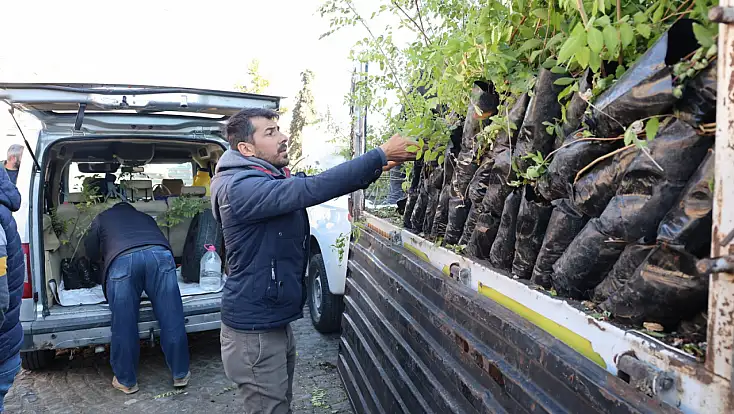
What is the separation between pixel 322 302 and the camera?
17.4ft

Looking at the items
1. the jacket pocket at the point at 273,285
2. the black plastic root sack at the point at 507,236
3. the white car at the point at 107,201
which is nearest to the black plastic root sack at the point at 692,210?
the black plastic root sack at the point at 507,236

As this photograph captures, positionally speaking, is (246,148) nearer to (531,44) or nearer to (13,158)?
(531,44)

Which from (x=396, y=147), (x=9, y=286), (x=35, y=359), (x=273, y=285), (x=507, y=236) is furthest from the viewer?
(x=35, y=359)

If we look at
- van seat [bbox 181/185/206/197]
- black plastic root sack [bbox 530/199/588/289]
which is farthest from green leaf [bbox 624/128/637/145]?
van seat [bbox 181/185/206/197]

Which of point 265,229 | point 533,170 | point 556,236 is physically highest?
point 533,170

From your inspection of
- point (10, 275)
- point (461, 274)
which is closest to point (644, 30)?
point (461, 274)

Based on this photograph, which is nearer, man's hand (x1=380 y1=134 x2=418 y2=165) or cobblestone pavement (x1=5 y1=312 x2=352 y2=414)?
man's hand (x1=380 y1=134 x2=418 y2=165)

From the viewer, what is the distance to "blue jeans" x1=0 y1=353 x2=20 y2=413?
10.6ft

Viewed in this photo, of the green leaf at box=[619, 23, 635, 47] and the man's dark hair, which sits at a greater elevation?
the green leaf at box=[619, 23, 635, 47]

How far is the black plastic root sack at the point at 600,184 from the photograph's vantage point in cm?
129

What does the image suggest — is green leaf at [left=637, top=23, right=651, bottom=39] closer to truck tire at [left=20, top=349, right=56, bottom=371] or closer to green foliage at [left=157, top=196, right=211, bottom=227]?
green foliage at [left=157, top=196, right=211, bottom=227]

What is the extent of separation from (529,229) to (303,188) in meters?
1.01

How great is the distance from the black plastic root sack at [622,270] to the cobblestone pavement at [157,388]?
9.44 feet

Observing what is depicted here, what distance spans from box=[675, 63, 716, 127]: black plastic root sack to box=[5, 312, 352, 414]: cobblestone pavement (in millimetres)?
3353
